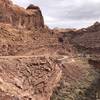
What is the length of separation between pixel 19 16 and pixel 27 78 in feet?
56.8

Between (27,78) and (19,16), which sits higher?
(19,16)

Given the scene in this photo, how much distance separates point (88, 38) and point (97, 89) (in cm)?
2915

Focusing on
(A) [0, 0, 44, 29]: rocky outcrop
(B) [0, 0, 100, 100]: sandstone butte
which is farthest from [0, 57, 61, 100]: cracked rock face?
(A) [0, 0, 44, 29]: rocky outcrop

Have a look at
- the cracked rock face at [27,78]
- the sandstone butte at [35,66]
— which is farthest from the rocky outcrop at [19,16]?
the cracked rock face at [27,78]

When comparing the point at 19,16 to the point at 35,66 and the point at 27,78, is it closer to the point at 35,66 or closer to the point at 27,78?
the point at 35,66

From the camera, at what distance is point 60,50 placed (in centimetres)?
3925

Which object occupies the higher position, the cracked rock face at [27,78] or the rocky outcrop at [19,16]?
the rocky outcrop at [19,16]

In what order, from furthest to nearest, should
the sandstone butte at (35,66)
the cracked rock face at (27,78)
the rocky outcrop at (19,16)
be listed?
the rocky outcrop at (19,16) → the sandstone butte at (35,66) → the cracked rock face at (27,78)

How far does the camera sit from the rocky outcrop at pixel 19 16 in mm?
34469

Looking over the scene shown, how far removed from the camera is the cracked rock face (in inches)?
745

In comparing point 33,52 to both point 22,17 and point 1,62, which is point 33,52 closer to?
point 22,17

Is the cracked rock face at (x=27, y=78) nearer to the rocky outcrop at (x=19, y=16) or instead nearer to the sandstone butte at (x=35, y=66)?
the sandstone butte at (x=35, y=66)

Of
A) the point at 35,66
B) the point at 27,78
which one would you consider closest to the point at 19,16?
the point at 35,66

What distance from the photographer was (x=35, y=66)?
2241 cm
